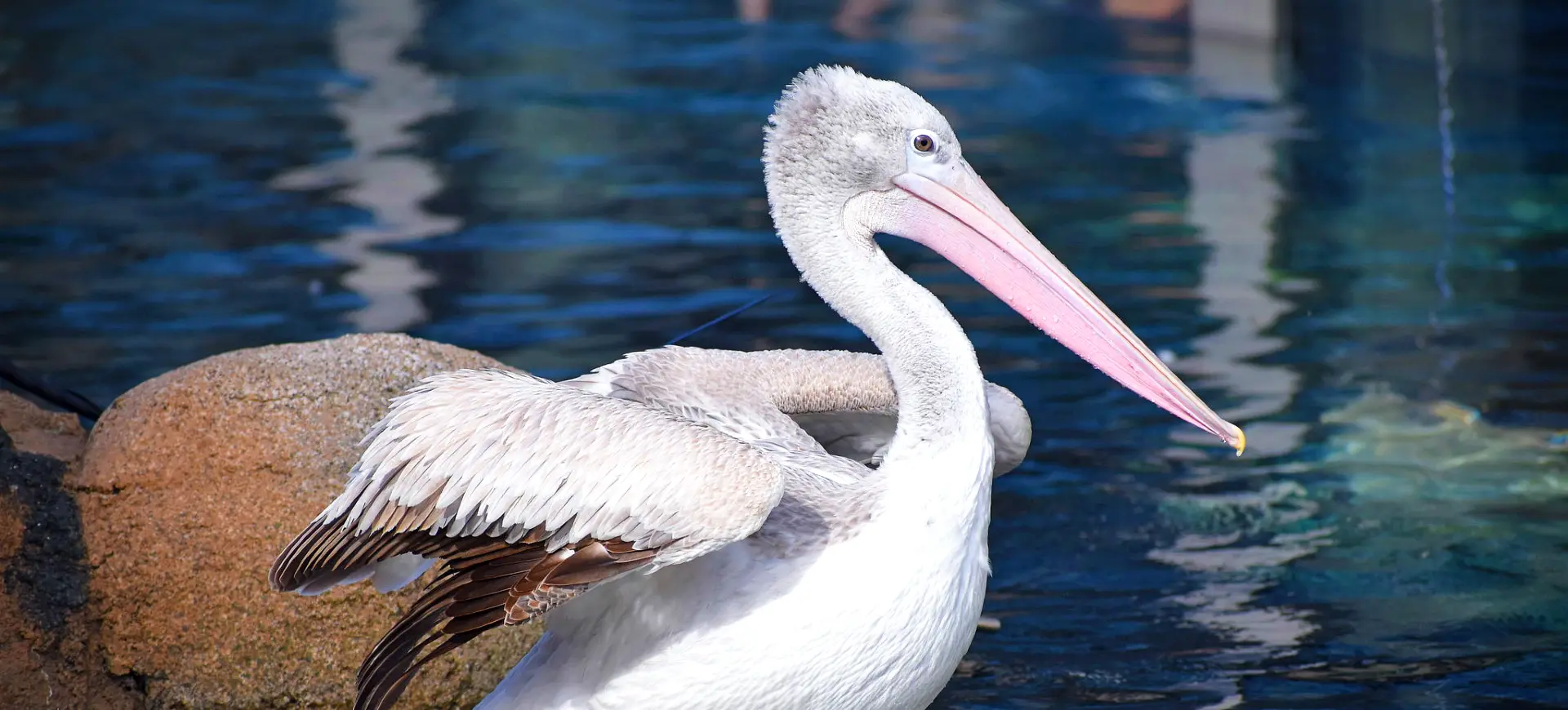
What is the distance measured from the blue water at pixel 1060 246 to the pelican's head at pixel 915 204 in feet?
3.85

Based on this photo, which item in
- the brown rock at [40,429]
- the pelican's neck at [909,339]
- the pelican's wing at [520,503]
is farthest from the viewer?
the brown rock at [40,429]

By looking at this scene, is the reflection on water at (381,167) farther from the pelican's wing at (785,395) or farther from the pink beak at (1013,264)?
the pink beak at (1013,264)

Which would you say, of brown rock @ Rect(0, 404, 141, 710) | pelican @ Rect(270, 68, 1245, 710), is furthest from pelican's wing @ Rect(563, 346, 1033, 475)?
brown rock @ Rect(0, 404, 141, 710)

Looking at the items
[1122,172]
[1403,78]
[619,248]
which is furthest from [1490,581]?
[1403,78]

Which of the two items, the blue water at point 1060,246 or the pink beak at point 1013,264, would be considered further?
the blue water at point 1060,246

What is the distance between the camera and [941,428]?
284 centimetres

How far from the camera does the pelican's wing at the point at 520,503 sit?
8.54 ft

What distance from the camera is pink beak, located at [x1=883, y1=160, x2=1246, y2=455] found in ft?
9.94

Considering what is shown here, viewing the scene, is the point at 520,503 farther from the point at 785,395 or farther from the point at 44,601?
the point at 44,601

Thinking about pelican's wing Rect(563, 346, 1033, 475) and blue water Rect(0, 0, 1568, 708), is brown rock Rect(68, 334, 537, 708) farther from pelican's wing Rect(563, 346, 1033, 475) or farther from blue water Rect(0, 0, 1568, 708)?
blue water Rect(0, 0, 1568, 708)

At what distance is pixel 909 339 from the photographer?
2967 mm

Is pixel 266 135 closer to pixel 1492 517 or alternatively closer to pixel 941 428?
pixel 1492 517

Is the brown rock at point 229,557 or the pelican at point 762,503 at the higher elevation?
the pelican at point 762,503

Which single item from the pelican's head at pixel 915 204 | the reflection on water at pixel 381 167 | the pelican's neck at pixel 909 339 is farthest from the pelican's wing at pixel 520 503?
the reflection on water at pixel 381 167
